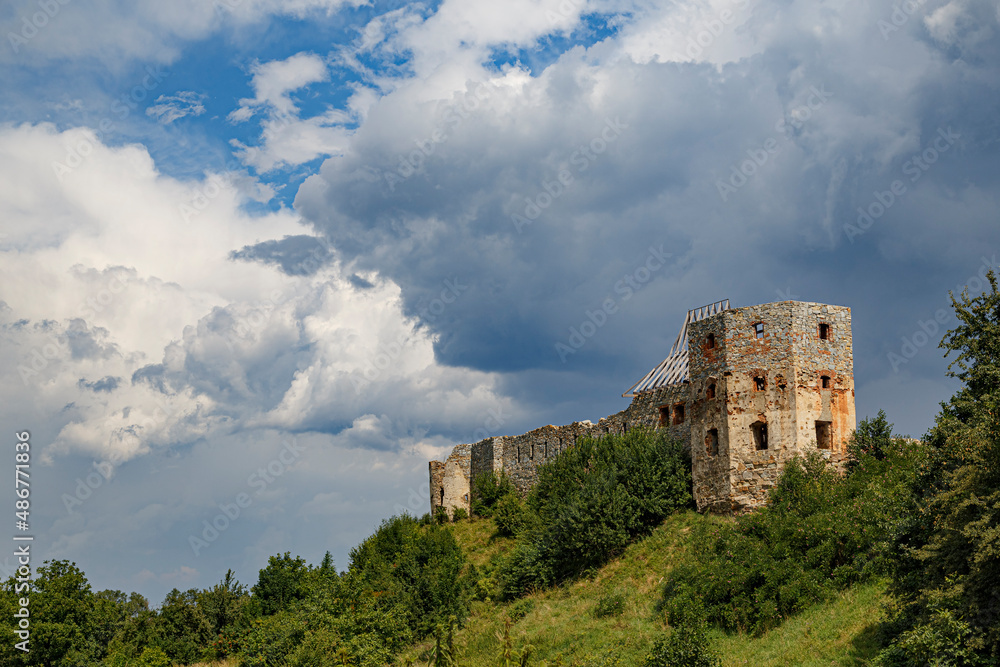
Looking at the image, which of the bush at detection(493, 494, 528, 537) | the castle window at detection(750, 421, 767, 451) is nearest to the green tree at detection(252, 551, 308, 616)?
the bush at detection(493, 494, 528, 537)

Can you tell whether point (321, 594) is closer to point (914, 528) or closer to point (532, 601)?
point (532, 601)

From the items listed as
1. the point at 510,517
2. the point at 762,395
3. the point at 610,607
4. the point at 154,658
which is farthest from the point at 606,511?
the point at 154,658

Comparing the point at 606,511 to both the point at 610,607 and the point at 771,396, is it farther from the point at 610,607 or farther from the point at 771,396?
the point at 771,396

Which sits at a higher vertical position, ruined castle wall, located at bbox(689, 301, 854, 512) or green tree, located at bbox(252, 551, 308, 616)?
ruined castle wall, located at bbox(689, 301, 854, 512)

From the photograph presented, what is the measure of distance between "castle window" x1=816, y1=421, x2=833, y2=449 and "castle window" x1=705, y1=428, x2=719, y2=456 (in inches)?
144

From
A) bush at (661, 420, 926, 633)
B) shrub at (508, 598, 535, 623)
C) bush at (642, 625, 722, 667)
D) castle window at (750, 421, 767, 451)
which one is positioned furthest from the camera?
castle window at (750, 421, 767, 451)

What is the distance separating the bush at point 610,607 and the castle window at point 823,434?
929 centimetres

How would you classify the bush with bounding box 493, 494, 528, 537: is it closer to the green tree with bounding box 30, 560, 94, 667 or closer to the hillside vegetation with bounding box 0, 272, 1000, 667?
the hillside vegetation with bounding box 0, 272, 1000, 667

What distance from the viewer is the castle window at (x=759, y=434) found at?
31.7 m

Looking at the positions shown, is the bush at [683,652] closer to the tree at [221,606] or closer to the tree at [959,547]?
the tree at [959,547]

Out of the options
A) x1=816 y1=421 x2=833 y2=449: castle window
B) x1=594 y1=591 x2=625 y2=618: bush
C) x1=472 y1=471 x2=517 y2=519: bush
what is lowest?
x1=594 y1=591 x2=625 y2=618: bush

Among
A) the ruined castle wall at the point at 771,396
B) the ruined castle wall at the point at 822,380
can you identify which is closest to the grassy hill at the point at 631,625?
the ruined castle wall at the point at 771,396

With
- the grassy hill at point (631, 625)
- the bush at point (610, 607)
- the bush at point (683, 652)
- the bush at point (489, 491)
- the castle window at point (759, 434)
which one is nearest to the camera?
the bush at point (683, 652)

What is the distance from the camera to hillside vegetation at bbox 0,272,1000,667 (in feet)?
61.9
